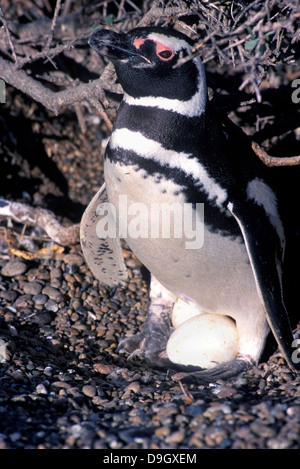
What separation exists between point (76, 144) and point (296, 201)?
1693mm

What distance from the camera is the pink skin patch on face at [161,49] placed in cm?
200

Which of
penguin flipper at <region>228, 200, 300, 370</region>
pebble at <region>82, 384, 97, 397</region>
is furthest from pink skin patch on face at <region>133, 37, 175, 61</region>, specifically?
pebble at <region>82, 384, 97, 397</region>

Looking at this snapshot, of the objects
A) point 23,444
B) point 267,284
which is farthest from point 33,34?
point 23,444

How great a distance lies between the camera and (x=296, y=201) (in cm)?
353

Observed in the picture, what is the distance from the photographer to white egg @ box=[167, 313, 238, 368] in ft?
8.02

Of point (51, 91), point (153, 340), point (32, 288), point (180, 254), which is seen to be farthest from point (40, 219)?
point (180, 254)

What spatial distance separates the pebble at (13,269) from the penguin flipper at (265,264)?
141 centimetres

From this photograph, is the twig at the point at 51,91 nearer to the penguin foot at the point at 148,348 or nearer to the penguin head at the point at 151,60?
the penguin head at the point at 151,60

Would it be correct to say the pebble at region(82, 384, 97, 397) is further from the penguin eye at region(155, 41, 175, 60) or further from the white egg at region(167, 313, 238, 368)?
the penguin eye at region(155, 41, 175, 60)

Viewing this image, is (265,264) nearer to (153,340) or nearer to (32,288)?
(153,340)

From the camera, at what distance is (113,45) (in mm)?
2010

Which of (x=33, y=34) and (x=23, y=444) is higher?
(x=33, y=34)

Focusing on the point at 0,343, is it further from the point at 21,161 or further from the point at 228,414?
the point at 21,161

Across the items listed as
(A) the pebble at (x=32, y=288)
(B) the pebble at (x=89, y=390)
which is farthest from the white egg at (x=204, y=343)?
(A) the pebble at (x=32, y=288)
